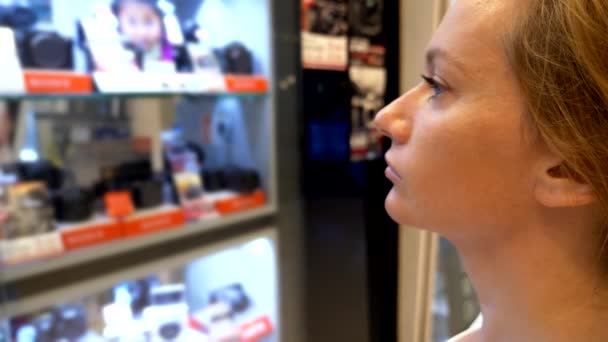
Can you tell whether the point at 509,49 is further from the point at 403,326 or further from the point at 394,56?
the point at 403,326

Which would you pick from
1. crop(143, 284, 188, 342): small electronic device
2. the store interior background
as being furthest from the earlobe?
crop(143, 284, 188, 342): small electronic device

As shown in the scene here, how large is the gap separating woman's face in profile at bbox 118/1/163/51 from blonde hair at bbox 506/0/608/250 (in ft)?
3.21

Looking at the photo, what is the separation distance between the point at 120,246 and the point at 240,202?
386mm

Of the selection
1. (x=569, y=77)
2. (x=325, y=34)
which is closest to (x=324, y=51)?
(x=325, y=34)

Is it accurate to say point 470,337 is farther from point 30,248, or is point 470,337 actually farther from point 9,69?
point 9,69

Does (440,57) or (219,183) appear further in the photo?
(219,183)

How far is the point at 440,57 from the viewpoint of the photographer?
0.59 metres

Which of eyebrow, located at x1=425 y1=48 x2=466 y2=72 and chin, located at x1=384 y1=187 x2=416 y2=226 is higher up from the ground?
eyebrow, located at x1=425 y1=48 x2=466 y2=72

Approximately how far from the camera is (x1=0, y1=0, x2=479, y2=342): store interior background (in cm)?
108

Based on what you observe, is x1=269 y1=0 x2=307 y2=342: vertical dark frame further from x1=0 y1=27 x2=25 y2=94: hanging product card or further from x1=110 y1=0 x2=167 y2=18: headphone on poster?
x1=0 y1=27 x2=25 y2=94: hanging product card

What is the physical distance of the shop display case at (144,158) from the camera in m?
1.02

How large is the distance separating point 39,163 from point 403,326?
1.19 meters

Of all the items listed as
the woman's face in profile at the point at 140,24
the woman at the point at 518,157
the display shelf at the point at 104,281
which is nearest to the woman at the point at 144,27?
the woman's face in profile at the point at 140,24

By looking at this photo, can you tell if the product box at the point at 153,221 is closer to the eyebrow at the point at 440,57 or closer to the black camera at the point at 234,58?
the black camera at the point at 234,58
